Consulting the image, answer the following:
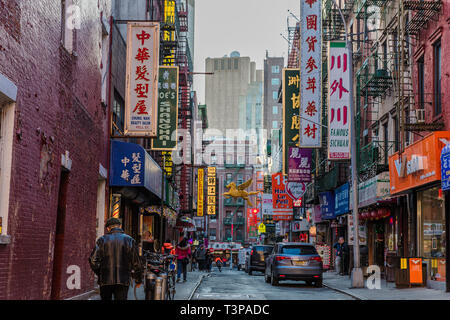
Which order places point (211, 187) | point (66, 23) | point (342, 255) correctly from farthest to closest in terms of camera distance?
point (211, 187) → point (342, 255) → point (66, 23)

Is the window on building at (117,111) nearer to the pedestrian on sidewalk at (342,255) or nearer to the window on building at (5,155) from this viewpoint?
the window on building at (5,155)

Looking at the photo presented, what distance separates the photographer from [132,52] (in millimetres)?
20484

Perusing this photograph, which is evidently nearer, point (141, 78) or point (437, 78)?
point (141, 78)

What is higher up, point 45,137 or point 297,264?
point 45,137

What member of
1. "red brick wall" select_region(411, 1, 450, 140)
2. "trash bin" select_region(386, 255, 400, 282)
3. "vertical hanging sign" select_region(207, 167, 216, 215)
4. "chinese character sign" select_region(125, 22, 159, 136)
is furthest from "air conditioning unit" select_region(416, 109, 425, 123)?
"vertical hanging sign" select_region(207, 167, 216, 215)

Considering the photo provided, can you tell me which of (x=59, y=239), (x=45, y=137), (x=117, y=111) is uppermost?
(x=117, y=111)

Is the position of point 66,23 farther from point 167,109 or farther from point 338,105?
point 338,105

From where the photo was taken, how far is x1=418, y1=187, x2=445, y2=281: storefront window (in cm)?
2052

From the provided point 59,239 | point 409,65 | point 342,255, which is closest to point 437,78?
point 409,65

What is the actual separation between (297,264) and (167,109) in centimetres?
897

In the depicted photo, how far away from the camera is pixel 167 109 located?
2791 centimetres

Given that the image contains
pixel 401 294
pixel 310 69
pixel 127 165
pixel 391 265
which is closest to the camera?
pixel 401 294

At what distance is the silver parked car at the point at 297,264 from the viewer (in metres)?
23.5
